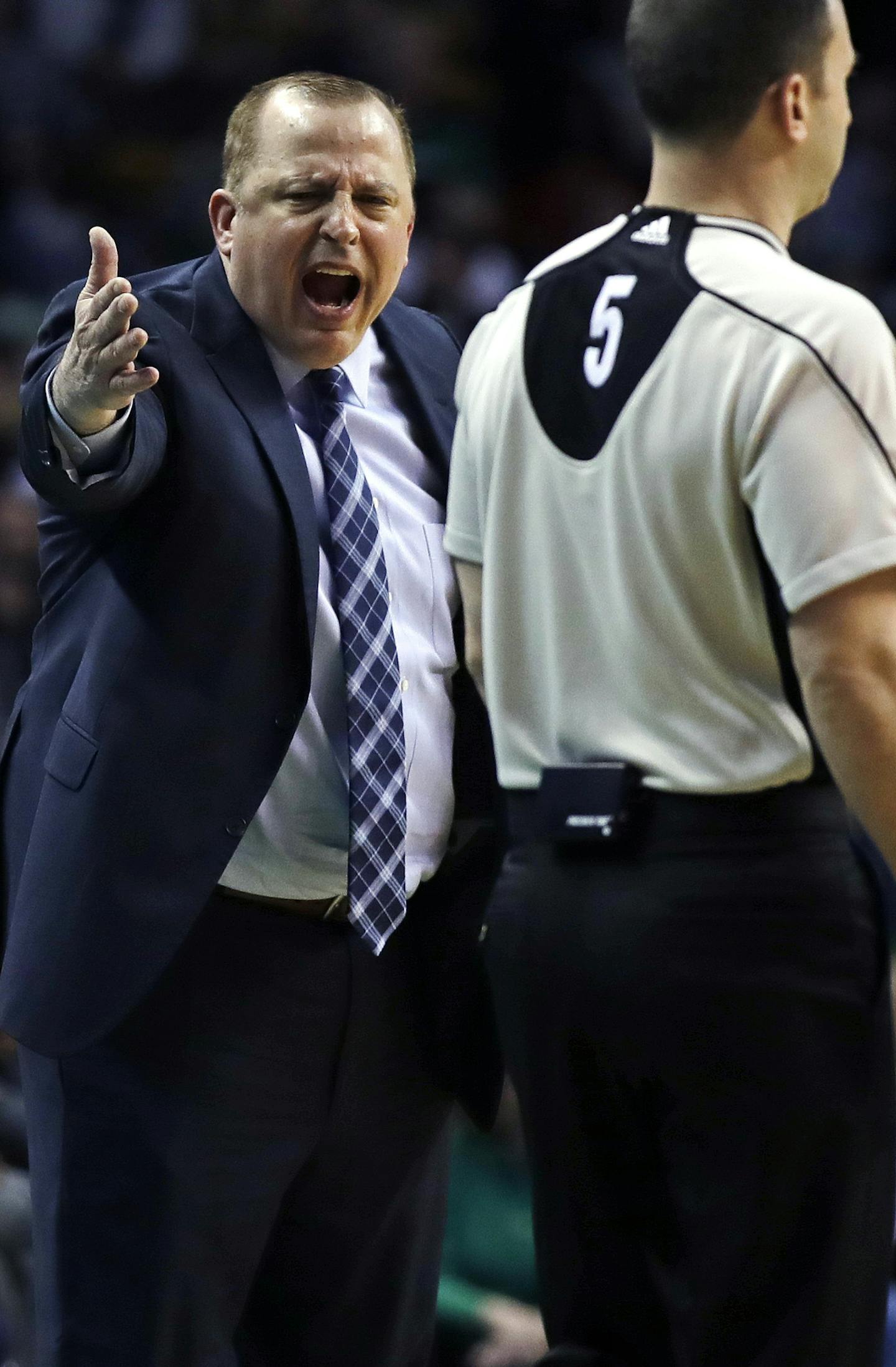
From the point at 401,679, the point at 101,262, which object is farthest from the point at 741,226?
the point at 401,679

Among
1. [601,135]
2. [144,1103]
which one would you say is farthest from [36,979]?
[601,135]

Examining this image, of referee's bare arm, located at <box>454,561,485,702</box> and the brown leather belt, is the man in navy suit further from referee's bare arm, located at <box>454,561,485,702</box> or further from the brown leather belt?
referee's bare arm, located at <box>454,561,485,702</box>

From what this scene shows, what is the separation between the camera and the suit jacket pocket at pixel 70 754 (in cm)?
248

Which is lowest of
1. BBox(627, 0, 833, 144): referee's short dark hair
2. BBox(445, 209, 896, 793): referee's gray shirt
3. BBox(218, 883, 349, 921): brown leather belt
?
BBox(218, 883, 349, 921): brown leather belt

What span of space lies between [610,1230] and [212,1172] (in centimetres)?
64

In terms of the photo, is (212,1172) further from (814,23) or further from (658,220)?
(814,23)

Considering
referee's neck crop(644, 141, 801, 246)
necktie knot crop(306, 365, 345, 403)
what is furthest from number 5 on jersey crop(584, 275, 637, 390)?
necktie knot crop(306, 365, 345, 403)

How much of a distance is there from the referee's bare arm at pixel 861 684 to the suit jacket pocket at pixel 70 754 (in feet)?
3.29

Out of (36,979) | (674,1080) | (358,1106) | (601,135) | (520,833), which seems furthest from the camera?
(601,135)

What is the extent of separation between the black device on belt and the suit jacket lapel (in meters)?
0.56

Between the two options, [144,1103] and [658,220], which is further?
[144,1103]

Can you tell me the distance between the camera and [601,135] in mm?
8172

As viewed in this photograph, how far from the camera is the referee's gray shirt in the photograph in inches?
74.1

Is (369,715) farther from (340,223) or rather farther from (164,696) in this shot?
(340,223)
